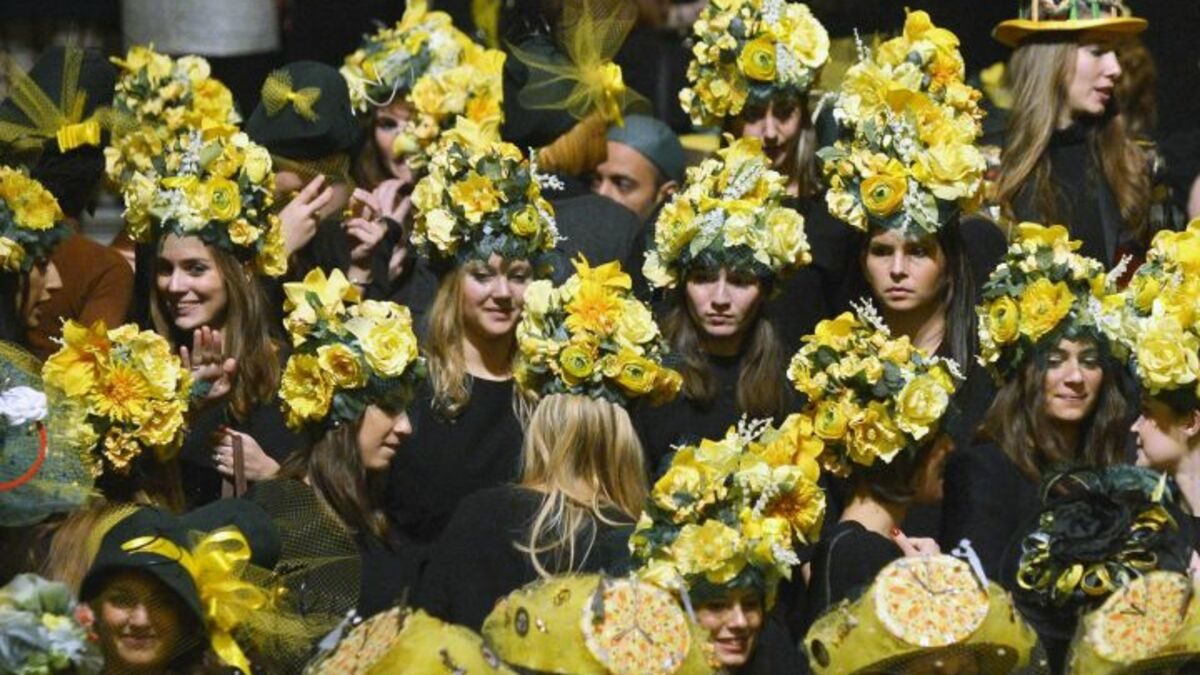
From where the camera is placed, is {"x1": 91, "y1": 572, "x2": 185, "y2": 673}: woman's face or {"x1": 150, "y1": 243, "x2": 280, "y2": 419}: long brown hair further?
{"x1": 150, "y1": 243, "x2": 280, "y2": 419}: long brown hair

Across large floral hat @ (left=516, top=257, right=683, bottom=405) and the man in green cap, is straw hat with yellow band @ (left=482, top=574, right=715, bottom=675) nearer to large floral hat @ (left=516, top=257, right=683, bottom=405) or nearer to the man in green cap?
large floral hat @ (left=516, top=257, right=683, bottom=405)

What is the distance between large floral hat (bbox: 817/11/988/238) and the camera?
9820 millimetres

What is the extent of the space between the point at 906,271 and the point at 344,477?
1.86 metres

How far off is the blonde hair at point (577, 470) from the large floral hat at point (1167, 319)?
1.35m

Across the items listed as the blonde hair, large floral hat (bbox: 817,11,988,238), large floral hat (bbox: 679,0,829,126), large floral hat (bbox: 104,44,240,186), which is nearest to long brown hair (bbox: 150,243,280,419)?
large floral hat (bbox: 104,44,240,186)

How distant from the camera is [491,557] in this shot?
8.41 metres

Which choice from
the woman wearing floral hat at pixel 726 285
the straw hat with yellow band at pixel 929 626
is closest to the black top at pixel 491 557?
the straw hat with yellow band at pixel 929 626

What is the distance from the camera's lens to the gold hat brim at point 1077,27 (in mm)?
10602

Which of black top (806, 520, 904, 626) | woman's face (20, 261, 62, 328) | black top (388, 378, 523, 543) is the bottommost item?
black top (388, 378, 523, 543)

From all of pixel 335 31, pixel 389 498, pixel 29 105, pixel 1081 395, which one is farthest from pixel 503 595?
pixel 335 31

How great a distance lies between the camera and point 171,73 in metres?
11.0

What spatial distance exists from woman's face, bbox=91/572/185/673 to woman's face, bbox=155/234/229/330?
231 cm

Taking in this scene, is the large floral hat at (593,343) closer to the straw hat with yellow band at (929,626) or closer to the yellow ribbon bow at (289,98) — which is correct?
the straw hat with yellow band at (929,626)

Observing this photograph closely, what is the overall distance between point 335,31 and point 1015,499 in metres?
5.29
